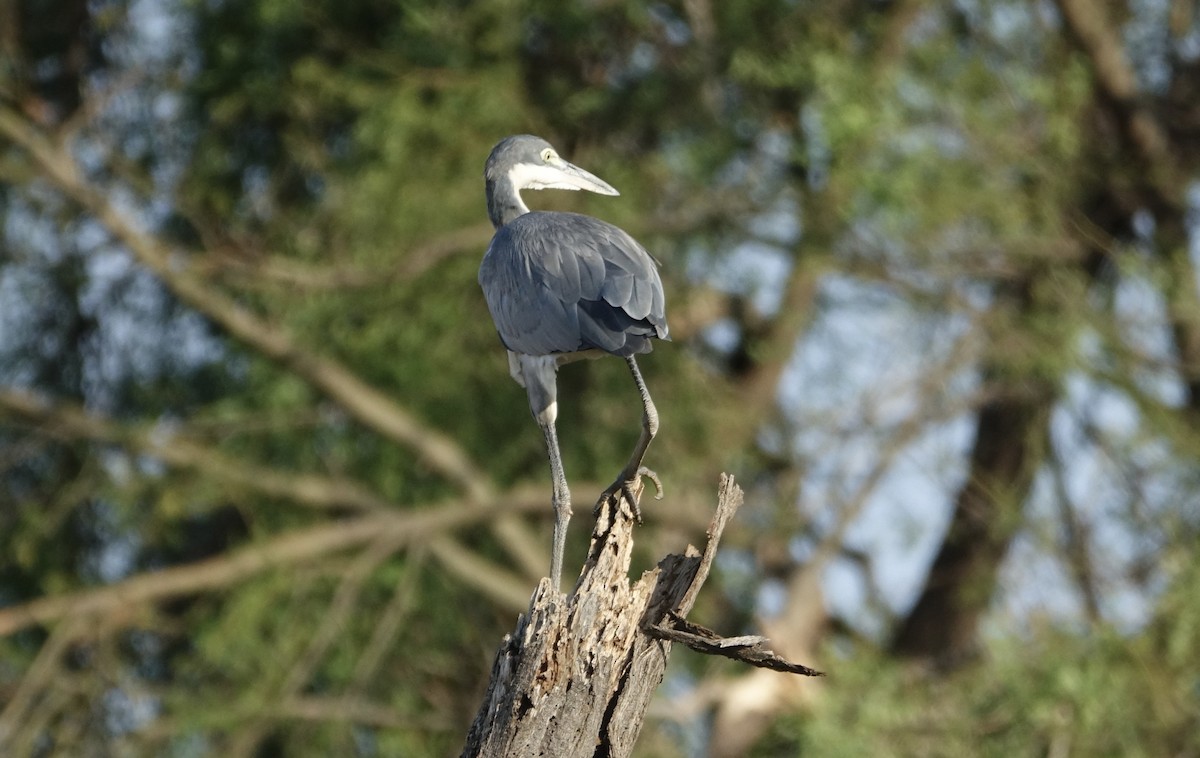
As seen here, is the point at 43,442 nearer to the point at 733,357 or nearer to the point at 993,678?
the point at 733,357

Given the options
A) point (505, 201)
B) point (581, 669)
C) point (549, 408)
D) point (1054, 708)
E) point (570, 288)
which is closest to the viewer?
point (581, 669)

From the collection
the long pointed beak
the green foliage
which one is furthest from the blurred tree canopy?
the long pointed beak

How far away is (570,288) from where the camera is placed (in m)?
5.56

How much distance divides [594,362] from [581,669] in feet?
24.4

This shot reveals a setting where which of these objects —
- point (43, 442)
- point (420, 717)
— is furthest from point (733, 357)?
point (43, 442)

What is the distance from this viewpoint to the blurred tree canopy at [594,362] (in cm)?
1127

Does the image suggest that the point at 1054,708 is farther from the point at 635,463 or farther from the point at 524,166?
the point at 635,463

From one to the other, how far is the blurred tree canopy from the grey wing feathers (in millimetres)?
5442

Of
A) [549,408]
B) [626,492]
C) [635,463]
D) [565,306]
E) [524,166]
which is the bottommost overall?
[626,492]

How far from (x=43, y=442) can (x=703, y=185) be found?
4718mm

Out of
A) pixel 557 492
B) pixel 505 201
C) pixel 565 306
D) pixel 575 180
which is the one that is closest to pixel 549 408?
pixel 557 492

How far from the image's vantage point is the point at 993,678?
36.4 feet

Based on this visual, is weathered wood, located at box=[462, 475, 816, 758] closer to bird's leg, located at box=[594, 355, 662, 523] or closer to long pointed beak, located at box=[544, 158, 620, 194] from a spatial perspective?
bird's leg, located at box=[594, 355, 662, 523]

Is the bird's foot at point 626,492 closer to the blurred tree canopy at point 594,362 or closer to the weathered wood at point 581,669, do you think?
the weathered wood at point 581,669
